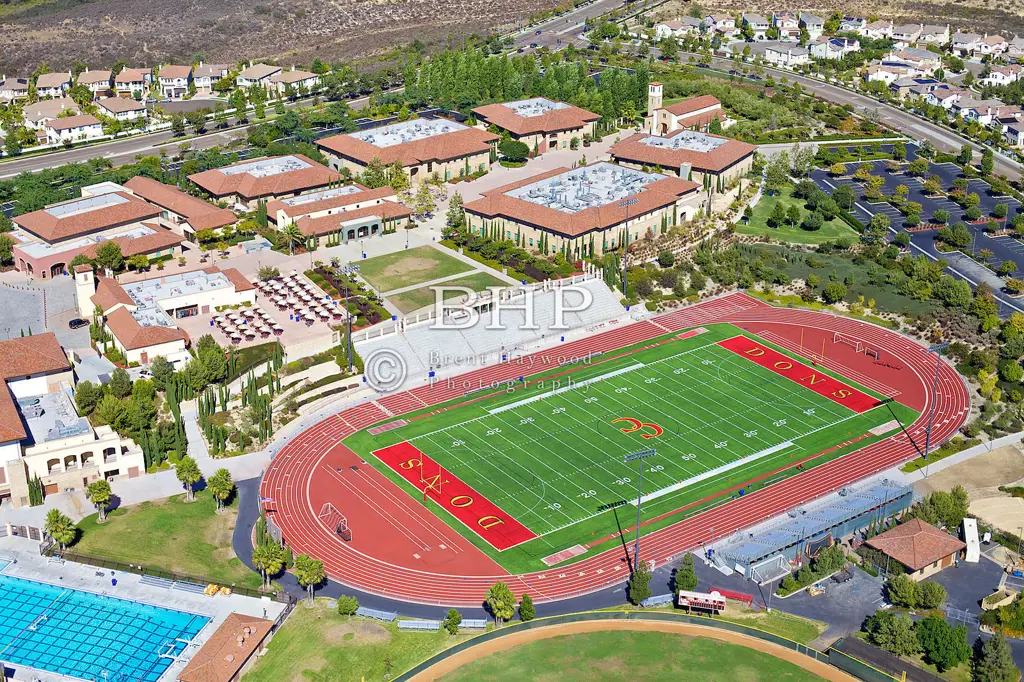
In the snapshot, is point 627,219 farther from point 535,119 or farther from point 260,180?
point 260,180

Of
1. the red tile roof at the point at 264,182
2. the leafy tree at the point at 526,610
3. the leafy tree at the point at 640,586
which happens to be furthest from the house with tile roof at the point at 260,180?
the leafy tree at the point at 640,586

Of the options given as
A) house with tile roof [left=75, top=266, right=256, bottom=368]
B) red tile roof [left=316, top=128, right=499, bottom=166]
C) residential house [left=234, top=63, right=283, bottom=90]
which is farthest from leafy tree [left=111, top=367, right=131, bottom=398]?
residential house [left=234, top=63, right=283, bottom=90]

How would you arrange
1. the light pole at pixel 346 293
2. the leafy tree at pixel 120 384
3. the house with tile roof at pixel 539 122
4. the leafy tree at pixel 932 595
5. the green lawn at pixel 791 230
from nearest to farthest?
the leafy tree at pixel 932 595
the leafy tree at pixel 120 384
the light pole at pixel 346 293
the green lawn at pixel 791 230
the house with tile roof at pixel 539 122

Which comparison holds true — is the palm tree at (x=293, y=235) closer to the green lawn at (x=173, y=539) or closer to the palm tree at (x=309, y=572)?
the green lawn at (x=173, y=539)

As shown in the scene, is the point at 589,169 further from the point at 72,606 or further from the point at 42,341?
the point at 72,606

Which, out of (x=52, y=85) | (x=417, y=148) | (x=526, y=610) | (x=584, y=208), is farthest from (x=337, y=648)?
(x=52, y=85)

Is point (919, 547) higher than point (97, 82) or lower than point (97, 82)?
lower

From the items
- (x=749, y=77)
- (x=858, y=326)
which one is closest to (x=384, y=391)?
(x=858, y=326)
